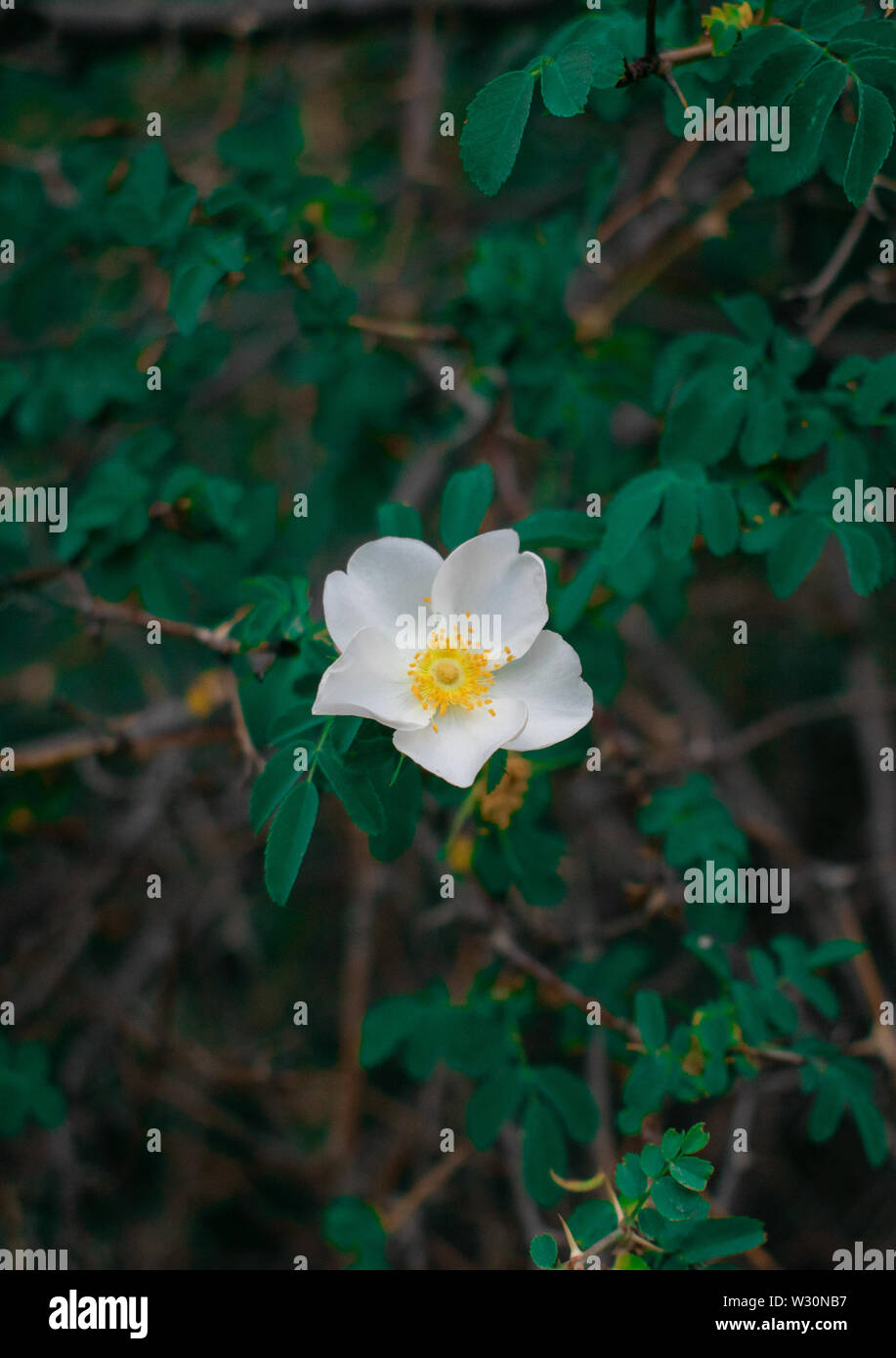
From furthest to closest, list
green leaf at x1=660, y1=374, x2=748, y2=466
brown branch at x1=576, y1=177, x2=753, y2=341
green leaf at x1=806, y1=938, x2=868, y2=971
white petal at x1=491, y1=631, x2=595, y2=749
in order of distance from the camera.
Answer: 1. brown branch at x1=576, y1=177, x2=753, y2=341
2. green leaf at x1=806, y1=938, x2=868, y2=971
3. green leaf at x1=660, y1=374, x2=748, y2=466
4. white petal at x1=491, y1=631, x2=595, y2=749

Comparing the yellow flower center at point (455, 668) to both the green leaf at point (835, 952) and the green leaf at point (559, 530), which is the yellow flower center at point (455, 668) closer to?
the green leaf at point (559, 530)

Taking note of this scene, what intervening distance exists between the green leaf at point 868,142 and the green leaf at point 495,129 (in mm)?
391

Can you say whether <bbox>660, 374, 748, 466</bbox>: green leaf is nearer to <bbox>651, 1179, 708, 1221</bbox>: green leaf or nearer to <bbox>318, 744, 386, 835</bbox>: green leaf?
<bbox>318, 744, 386, 835</bbox>: green leaf

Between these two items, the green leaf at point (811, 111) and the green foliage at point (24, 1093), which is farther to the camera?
the green foliage at point (24, 1093)

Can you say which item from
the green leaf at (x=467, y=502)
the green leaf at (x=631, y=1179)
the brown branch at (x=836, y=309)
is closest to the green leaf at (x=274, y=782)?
the green leaf at (x=467, y=502)

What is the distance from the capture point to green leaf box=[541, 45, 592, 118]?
118 cm

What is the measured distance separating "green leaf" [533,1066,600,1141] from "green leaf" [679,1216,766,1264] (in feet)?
1.18

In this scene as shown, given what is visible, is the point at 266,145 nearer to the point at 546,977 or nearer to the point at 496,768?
the point at 496,768

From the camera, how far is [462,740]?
3.96ft

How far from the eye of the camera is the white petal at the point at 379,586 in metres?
1.21

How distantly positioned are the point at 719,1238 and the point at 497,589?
0.81 m

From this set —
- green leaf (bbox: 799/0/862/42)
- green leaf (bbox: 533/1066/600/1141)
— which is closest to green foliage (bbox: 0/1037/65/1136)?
green leaf (bbox: 533/1066/600/1141)
